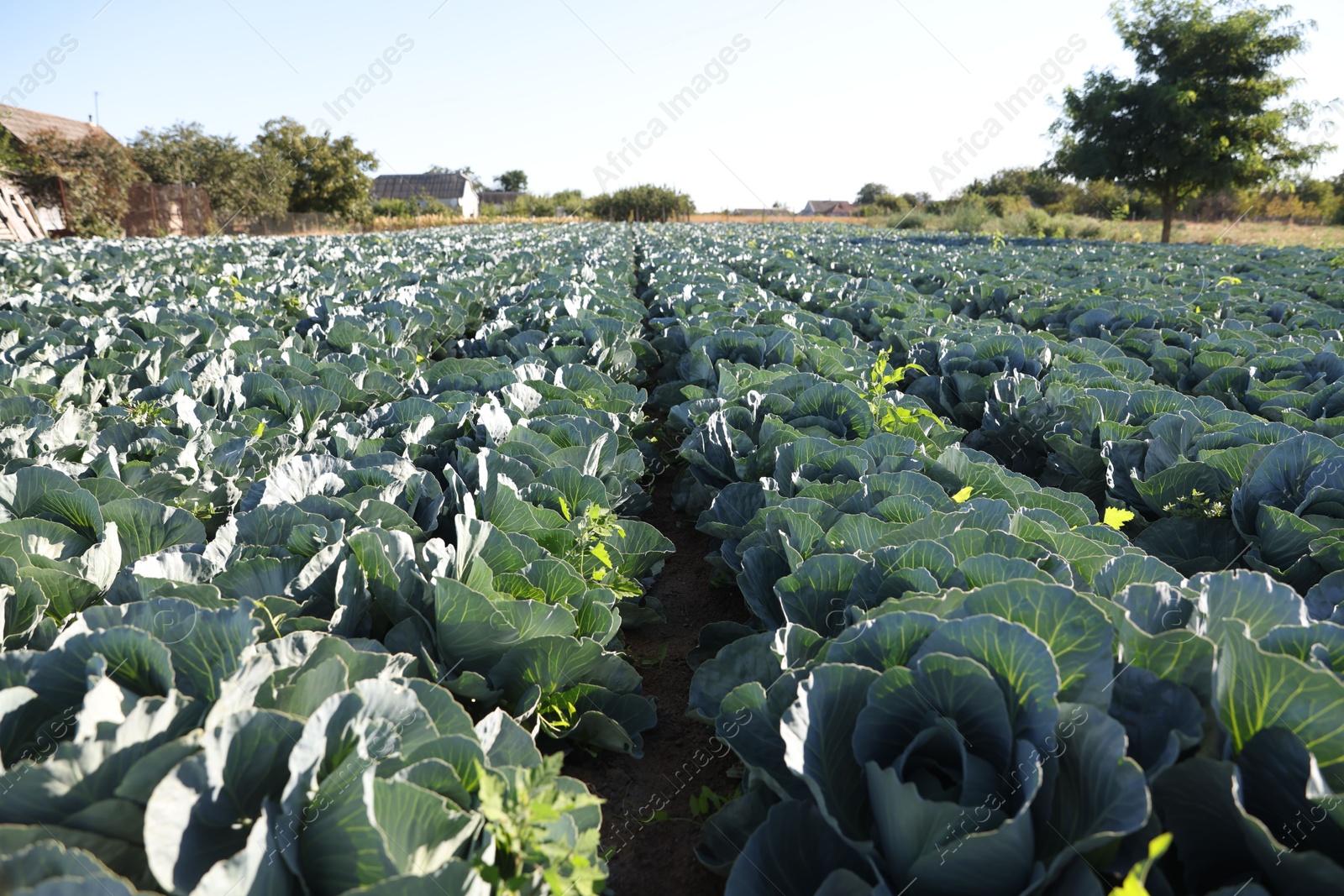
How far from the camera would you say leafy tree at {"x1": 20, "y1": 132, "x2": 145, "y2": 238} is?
23562mm

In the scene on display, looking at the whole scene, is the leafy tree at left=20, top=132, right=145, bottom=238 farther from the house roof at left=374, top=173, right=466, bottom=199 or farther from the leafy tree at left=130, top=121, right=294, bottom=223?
the house roof at left=374, top=173, right=466, bottom=199

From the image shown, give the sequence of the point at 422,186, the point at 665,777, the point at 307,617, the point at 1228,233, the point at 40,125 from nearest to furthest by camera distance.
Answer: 1. the point at 307,617
2. the point at 665,777
3. the point at 40,125
4. the point at 1228,233
5. the point at 422,186

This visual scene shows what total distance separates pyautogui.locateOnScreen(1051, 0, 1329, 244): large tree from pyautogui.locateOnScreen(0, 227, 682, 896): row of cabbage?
2908 centimetres

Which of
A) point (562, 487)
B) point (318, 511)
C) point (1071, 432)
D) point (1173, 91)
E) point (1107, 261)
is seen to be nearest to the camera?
point (318, 511)

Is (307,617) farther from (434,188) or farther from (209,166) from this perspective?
(434,188)

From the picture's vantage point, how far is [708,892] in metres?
1.84

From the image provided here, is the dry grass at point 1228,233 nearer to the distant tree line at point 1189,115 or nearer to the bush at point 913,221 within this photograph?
the distant tree line at point 1189,115

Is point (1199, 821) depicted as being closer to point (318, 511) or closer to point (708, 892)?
point (708, 892)

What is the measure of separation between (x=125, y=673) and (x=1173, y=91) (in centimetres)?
3184

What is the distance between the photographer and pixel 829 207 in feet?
289

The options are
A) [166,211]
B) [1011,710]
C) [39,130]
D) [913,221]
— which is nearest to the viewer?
[1011,710]

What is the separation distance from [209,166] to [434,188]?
159ft

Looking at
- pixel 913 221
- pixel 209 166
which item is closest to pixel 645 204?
pixel 913 221

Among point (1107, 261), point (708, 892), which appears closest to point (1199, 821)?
point (708, 892)
